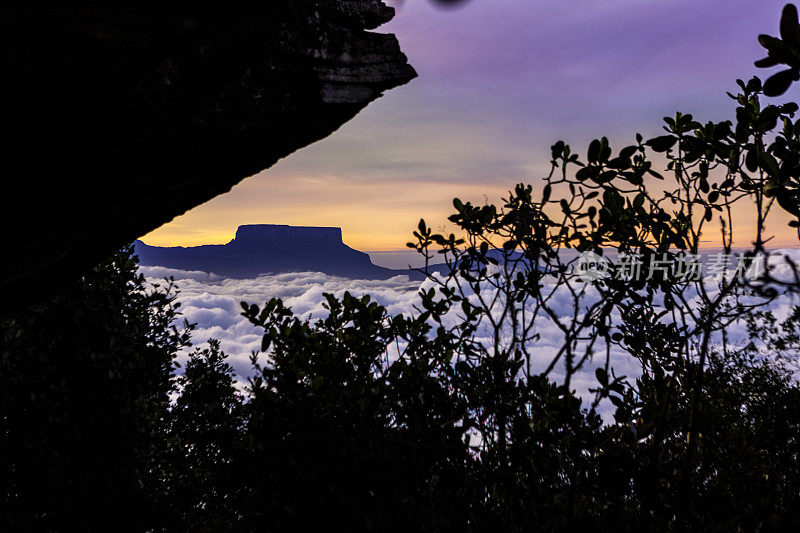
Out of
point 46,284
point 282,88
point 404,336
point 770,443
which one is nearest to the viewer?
point 282,88

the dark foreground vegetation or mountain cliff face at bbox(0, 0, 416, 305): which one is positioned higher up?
mountain cliff face at bbox(0, 0, 416, 305)

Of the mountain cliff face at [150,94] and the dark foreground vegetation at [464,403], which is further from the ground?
the mountain cliff face at [150,94]

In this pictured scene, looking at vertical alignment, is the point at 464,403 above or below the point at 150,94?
below

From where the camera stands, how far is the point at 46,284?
3836mm

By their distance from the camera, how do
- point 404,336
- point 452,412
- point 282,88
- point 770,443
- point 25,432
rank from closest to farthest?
point 282,88, point 452,412, point 404,336, point 25,432, point 770,443

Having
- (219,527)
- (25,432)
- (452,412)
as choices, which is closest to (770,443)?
(452,412)

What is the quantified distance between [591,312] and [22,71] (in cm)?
539

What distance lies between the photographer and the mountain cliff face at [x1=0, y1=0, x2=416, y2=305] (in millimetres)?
2582

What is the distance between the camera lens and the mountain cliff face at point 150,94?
2.58 metres

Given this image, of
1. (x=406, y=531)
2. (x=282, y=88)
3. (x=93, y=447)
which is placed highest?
(x=282, y=88)

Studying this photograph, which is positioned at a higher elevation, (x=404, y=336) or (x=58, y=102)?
(x=58, y=102)

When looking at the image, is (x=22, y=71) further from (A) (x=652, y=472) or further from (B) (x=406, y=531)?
(A) (x=652, y=472)

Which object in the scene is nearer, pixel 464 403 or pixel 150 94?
pixel 150 94

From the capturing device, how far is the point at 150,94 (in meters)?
2.73
